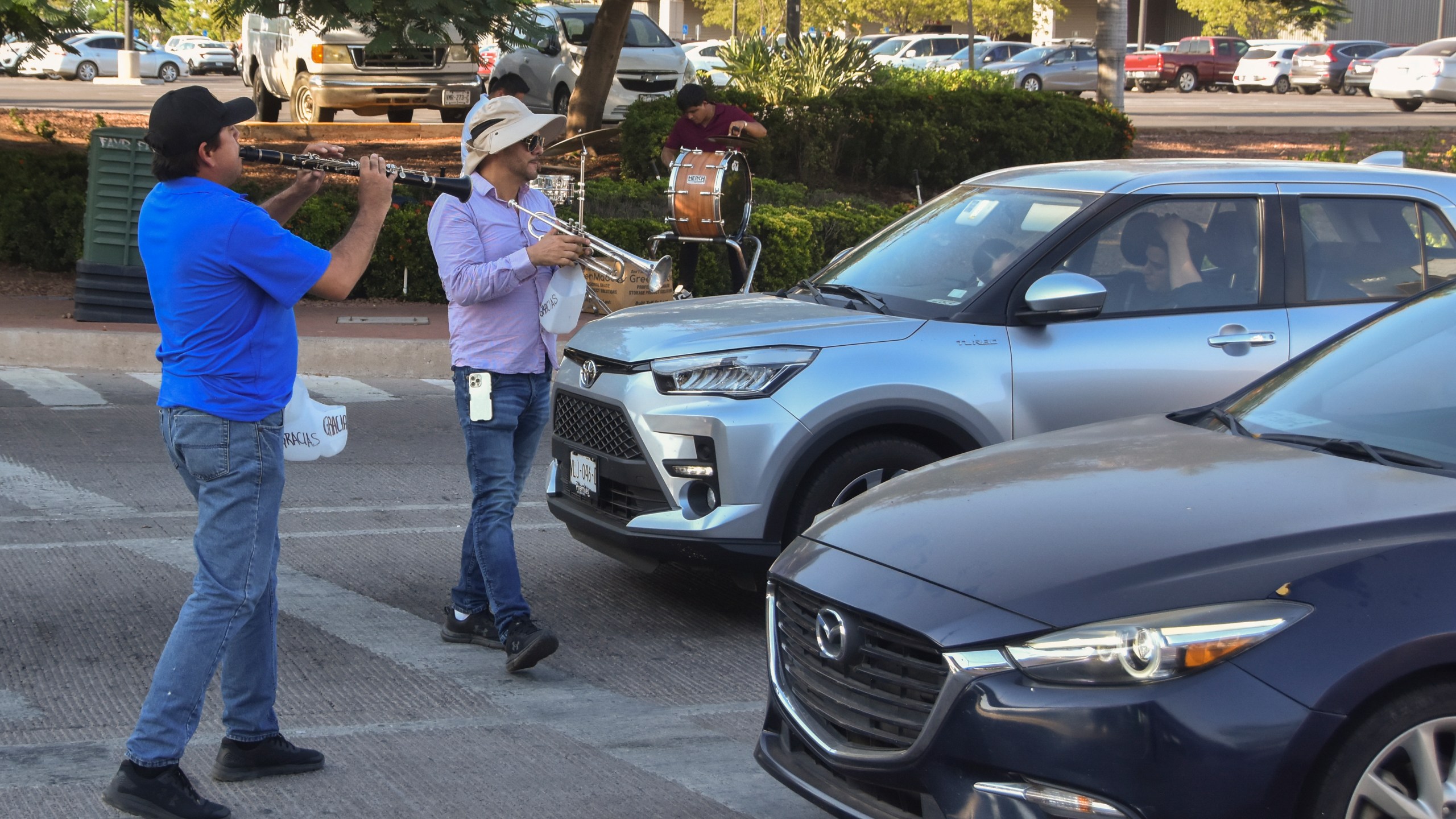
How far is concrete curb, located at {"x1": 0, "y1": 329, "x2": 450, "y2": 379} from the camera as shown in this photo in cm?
1190

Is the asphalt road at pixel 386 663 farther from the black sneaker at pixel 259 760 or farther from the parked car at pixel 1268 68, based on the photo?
the parked car at pixel 1268 68

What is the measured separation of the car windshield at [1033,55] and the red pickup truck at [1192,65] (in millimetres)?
7843

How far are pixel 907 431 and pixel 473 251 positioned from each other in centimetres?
179

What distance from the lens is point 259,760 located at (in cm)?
437

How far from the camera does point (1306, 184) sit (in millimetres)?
6465

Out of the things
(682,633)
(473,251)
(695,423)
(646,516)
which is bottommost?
(682,633)

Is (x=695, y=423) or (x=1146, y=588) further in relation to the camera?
(x=695, y=423)

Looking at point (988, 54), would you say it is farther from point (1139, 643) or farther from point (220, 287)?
point (1139, 643)

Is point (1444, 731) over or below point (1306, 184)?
below

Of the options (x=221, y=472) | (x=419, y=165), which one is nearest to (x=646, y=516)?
(x=221, y=472)

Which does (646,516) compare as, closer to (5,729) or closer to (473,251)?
(473,251)

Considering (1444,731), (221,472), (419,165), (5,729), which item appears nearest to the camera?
(1444,731)

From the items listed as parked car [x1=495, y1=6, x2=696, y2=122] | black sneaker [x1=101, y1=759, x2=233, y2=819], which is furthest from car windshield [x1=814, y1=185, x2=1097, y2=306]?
parked car [x1=495, y1=6, x2=696, y2=122]

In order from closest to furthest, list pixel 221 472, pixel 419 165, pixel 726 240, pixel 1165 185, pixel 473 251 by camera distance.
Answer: pixel 221 472, pixel 473 251, pixel 1165 185, pixel 726 240, pixel 419 165
